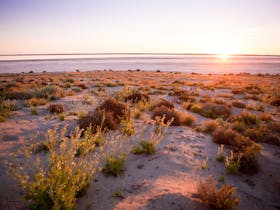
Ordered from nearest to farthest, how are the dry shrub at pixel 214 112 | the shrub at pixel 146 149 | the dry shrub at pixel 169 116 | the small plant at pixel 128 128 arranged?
the shrub at pixel 146 149
the small plant at pixel 128 128
the dry shrub at pixel 169 116
the dry shrub at pixel 214 112

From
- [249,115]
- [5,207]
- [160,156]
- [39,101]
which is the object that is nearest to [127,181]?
[160,156]

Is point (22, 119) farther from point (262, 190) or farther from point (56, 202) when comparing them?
point (262, 190)

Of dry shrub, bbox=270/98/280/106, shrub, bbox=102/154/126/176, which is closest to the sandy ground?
shrub, bbox=102/154/126/176

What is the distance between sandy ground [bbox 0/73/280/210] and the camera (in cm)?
321

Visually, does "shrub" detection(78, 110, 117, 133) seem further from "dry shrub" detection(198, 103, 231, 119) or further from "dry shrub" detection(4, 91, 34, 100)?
"dry shrub" detection(4, 91, 34, 100)

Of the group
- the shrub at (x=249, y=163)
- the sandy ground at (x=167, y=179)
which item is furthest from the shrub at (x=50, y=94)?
the shrub at (x=249, y=163)

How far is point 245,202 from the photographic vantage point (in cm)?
349

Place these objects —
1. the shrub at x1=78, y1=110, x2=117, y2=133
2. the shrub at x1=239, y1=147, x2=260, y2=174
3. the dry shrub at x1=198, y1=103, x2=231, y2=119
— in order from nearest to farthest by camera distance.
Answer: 1. the shrub at x1=239, y1=147, x2=260, y2=174
2. the shrub at x1=78, y1=110, x2=117, y2=133
3. the dry shrub at x1=198, y1=103, x2=231, y2=119

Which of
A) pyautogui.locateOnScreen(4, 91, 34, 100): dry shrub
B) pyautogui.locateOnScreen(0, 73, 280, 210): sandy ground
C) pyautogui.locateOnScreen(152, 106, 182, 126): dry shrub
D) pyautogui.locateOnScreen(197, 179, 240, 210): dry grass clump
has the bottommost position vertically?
pyautogui.locateOnScreen(0, 73, 280, 210): sandy ground

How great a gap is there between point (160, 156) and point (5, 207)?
3.13 meters

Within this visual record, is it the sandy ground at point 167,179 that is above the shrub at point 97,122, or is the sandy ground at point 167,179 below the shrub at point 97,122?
below

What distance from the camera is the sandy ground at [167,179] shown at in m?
3.21

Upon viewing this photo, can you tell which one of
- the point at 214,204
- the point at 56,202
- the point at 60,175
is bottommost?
the point at 214,204

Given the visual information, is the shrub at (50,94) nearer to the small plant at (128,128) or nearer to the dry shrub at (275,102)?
the small plant at (128,128)
